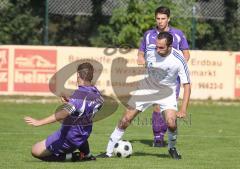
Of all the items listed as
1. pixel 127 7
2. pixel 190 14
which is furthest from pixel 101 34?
pixel 190 14

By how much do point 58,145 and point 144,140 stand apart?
3.84 m

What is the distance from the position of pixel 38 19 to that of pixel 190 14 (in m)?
4.94

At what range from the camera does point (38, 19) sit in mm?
24500

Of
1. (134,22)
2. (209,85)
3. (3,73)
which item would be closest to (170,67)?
(3,73)

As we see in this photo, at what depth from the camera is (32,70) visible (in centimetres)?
2216

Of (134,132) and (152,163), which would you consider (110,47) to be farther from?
(152,163)

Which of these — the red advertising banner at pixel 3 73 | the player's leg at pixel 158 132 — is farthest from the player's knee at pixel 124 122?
the red advertising banner at pixel 3 73

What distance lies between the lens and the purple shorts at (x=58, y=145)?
992cm

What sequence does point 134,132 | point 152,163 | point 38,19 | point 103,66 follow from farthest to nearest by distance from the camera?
point 38,19
point 103,66
point 134,132
point 152,163

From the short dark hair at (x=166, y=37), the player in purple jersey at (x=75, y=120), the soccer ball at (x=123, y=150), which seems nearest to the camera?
the player in purple jersey at (x=75, y=120)

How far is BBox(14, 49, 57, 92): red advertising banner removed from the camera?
72.5 feet

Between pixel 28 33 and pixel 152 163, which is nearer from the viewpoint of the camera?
pixel 152 163

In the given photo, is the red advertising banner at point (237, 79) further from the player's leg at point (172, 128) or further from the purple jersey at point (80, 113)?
the purple jersey at point (80, 113)

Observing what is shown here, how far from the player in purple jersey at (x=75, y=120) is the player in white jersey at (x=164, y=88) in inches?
37.1
